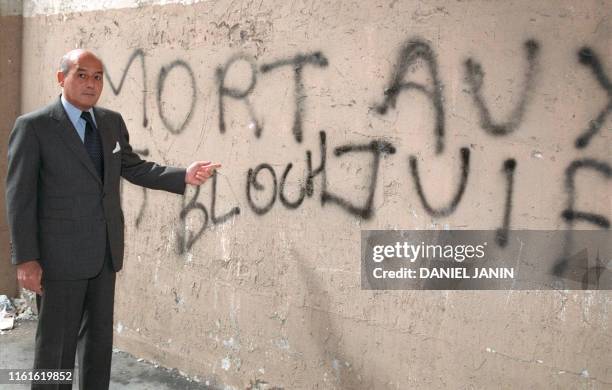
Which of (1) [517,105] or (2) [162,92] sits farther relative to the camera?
(2) [162,92]

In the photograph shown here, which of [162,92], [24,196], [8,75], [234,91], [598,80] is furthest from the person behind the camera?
[8,75]

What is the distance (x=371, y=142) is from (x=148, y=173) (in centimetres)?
118

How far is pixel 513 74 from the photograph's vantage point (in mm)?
2637

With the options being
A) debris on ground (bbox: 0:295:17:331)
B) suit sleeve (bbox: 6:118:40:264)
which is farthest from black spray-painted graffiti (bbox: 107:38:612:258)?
debris on ground (bbox: 0:295:17:331)

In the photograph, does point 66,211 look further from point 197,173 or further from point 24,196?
point 197,173

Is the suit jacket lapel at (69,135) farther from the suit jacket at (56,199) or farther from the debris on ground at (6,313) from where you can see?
the debris on ground at (6,313)

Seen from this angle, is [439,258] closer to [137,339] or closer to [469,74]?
[469,74]

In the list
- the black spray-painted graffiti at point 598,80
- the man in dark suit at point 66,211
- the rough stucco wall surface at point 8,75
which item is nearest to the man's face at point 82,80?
the man in dark suit at point 66,211

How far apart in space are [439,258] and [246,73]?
4.96 feet

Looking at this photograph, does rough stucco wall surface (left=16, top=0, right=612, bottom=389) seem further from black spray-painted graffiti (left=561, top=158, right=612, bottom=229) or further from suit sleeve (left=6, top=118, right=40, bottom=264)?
suit sleeve (left=6, top=118, right=40, bottom=264)

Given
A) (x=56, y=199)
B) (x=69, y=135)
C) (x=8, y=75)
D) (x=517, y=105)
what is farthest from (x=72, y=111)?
(x=8, y=75)

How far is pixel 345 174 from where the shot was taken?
121 inches

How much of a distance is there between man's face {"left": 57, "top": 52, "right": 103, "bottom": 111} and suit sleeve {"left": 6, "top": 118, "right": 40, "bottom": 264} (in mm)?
242

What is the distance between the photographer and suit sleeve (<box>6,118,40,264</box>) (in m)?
2.62
